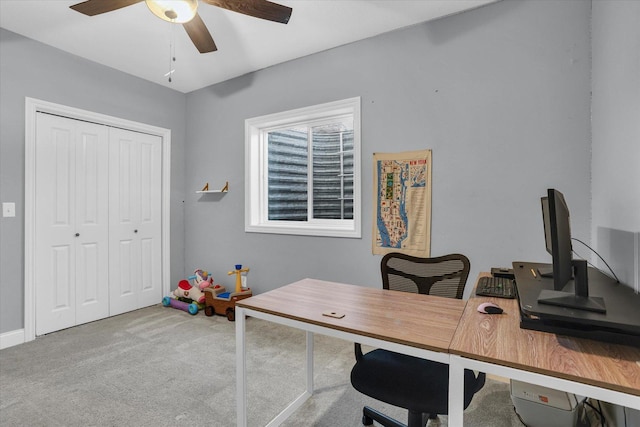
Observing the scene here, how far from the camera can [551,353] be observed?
0.91m

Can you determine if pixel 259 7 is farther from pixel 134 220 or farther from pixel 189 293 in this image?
pixel 189 293

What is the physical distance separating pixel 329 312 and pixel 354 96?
2.23 metres

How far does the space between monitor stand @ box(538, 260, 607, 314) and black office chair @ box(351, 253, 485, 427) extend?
1.55 ft

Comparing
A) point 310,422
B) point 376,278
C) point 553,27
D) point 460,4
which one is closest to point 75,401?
point 310,422

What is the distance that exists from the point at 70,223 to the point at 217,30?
7.75 ft

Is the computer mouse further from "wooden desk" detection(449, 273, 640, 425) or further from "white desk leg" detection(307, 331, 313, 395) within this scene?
"white desk leg" detection(307, 331, 313, 395)

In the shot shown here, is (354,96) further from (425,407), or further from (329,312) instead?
(425,407)

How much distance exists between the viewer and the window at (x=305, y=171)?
315cm

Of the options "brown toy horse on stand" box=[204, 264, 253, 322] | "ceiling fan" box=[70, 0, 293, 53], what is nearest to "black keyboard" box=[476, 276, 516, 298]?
"ceiling fan" box=[70, 0, 293, 53]

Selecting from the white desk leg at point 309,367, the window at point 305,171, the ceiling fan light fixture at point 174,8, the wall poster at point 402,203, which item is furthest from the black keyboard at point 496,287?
the ceiling fan light fixture at point 174,8

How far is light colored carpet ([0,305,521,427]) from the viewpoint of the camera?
5.92 ft

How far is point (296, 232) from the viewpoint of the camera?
331 cm

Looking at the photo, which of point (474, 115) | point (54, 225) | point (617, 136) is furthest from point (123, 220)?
point (617, 136)

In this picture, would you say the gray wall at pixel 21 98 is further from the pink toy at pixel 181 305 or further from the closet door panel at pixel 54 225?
the pink toy at pixel 181 305
